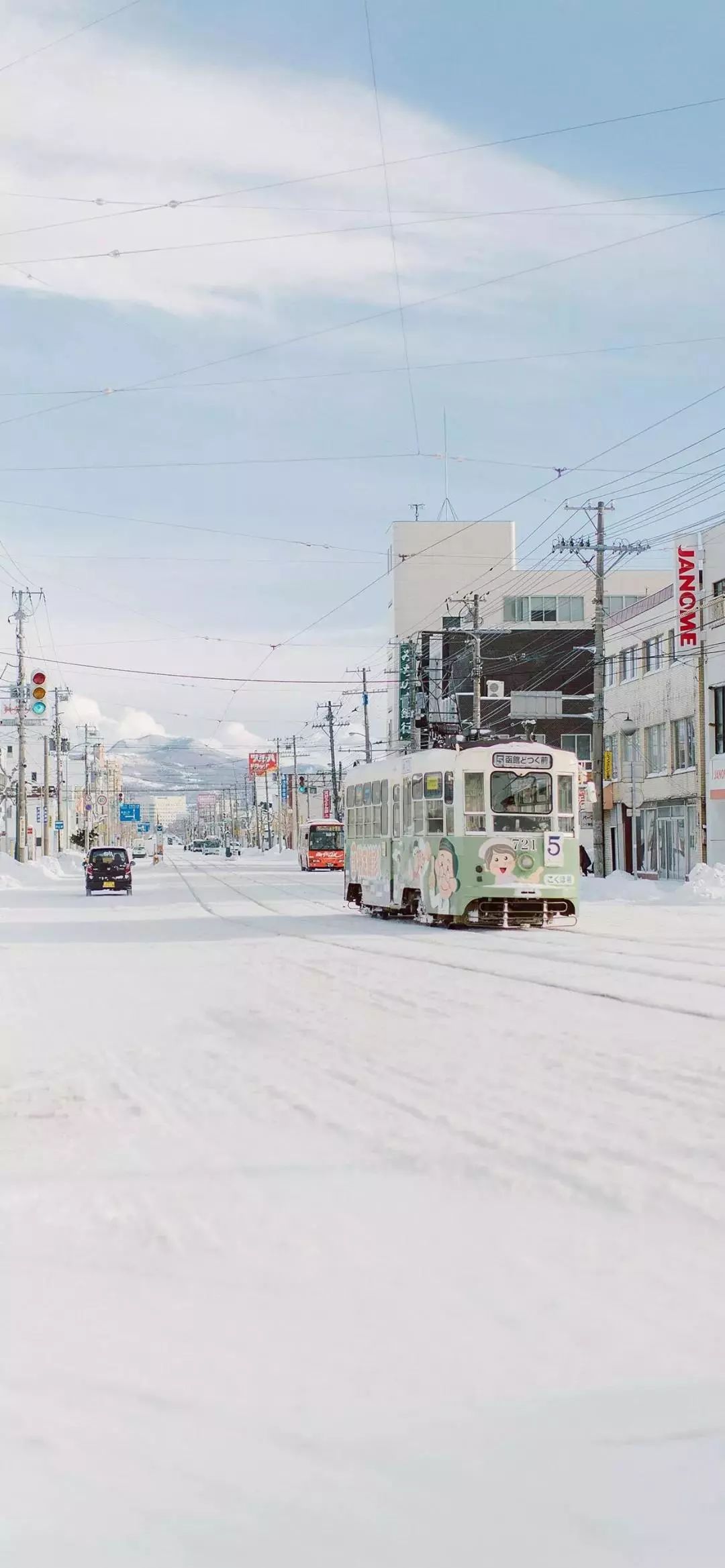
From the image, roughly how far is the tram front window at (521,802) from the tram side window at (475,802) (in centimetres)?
18

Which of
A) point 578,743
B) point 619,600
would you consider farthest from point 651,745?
point 619,600

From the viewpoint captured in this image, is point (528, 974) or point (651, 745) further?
point (651, 745)

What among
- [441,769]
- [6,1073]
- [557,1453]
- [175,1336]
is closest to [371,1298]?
[175,1336]

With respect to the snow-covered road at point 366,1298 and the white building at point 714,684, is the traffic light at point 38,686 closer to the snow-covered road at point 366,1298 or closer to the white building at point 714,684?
the snow-covered road at point 366,1298

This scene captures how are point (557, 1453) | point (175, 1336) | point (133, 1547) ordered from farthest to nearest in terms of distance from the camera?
1. point (175, 1336)
2. point (557, 1453)
3. point (133, 1547)

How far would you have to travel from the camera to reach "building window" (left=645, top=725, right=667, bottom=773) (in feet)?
188

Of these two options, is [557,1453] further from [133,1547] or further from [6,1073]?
[6,1073]

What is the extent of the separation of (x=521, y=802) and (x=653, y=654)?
109 feet

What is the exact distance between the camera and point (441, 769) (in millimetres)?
26859

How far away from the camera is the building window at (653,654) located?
186 ft

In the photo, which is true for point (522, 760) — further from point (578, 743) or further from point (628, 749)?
point (578, 743)

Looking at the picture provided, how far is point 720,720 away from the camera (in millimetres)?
50500

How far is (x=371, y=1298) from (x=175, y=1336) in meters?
0.65

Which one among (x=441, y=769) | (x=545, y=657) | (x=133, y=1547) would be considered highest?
(x=545, y=657)
